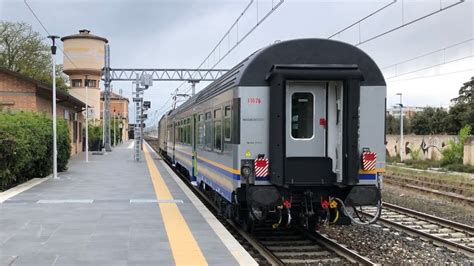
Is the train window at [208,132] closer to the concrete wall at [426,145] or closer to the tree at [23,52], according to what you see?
the concrete wall at [426,145]

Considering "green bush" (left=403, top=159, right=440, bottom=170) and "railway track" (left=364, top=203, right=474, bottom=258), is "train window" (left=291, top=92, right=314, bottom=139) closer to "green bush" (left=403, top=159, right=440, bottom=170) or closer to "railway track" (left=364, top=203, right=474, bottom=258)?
"railway track" (left=364, top=203, right=474, bottom=258)

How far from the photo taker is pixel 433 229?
1158cm

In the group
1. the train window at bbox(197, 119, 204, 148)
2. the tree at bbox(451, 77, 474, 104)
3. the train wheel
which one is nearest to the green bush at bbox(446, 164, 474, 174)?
the train window at bbox(197, 119, 204, 148)

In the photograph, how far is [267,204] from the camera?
27.1 feet

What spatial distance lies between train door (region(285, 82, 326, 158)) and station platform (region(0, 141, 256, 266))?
1.82 m

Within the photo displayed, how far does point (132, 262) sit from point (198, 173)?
747cm

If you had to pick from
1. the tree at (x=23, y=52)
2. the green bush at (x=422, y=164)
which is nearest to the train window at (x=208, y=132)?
the green bush at (x=422, y=164)

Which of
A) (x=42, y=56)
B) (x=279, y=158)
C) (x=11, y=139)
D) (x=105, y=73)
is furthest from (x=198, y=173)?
(x=42, y=56)

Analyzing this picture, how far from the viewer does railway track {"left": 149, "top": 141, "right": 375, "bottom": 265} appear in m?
7.97

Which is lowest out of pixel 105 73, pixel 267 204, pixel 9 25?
pixel 267 204

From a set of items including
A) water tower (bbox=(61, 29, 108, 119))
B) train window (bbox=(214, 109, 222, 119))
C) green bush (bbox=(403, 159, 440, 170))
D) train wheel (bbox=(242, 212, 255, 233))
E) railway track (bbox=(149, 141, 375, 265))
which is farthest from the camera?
water tower (bbox=(61, 29, 108, 119))

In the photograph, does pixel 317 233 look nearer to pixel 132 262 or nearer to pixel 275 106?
pixel 275 106

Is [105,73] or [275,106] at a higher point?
[105,73]

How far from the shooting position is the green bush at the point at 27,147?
1397cm
